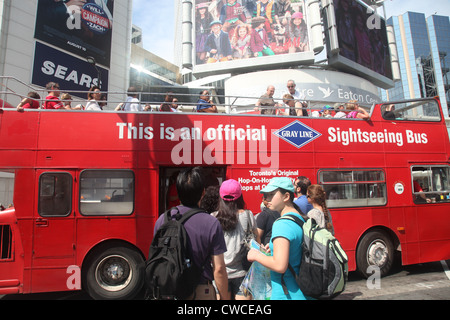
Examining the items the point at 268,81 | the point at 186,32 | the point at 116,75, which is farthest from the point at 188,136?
the point at 186,32

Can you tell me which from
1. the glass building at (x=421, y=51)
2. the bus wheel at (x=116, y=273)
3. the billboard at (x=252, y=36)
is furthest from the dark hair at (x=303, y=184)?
the glass building at (x=421, y=51)

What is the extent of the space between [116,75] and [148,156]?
51.7ft

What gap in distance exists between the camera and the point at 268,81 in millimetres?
22047

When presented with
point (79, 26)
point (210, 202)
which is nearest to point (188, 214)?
point (210, 202)

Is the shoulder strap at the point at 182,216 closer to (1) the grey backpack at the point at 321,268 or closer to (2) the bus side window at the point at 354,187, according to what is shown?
(1) the grey backpack at the point at 321,268

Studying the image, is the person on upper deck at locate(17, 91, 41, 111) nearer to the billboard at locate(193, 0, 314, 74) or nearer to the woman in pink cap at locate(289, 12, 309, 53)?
the billboard at locate(193, 0, 314, 74)

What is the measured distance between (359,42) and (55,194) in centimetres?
2648

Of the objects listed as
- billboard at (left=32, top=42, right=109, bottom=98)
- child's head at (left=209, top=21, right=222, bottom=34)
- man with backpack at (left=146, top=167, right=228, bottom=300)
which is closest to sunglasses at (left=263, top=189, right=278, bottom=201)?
man with backpack at (left=146, top=167, right=228, bottom=300)

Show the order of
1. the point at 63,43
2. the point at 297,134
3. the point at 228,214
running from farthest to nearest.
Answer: the point at 63,43
the point at 297,134
the point at 228,214

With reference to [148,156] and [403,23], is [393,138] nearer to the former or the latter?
[148,156]

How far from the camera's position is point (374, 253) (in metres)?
6.80

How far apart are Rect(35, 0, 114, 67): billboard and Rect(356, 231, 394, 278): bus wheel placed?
17.5 meters

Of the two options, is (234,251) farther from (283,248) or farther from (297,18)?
(297,18)

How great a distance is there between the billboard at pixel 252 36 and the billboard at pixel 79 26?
22.9 ft
